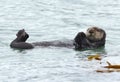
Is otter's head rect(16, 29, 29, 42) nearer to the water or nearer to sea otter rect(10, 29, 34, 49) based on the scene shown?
sea otter rect(10, 29, 34, 49)

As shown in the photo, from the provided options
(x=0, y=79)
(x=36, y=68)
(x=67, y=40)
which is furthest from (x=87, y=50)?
(x=0, y=79)

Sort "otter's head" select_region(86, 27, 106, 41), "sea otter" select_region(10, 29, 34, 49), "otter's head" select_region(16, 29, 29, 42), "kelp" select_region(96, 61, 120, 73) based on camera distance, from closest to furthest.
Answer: "kelp" select_region(96, 61, 120, 73) → "sea otter" select_region(10, 29, 34, 49) → "otter's head" select_region(16, 29, 29, 42) → "otter's head" select_region(86, 27, 106, 41)

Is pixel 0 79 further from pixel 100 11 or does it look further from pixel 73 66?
pixel 100 11

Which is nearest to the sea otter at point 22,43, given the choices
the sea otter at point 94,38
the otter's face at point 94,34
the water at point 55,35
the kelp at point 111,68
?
the water at point 55,35

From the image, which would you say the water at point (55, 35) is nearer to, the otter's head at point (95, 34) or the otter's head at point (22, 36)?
the otter's head at point (95, 34)

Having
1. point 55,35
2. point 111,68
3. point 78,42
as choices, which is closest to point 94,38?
point 78,42

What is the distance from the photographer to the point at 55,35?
1678 cm

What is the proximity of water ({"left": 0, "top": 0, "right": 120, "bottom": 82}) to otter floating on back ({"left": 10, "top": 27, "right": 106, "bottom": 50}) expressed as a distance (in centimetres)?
23

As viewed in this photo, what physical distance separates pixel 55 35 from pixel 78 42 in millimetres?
2163

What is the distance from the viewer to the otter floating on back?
47.1ft

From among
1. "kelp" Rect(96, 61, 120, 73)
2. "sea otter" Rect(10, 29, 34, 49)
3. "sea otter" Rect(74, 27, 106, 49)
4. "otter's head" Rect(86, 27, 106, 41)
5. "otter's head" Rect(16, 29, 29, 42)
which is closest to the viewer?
"kelp" Rect(96, 61, 120, 73)

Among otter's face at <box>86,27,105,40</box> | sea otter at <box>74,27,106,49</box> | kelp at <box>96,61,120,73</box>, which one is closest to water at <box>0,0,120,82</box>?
kelp at <box>96,61,120,73</box>

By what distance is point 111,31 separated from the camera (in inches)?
700

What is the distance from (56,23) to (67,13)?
7.11 ft
